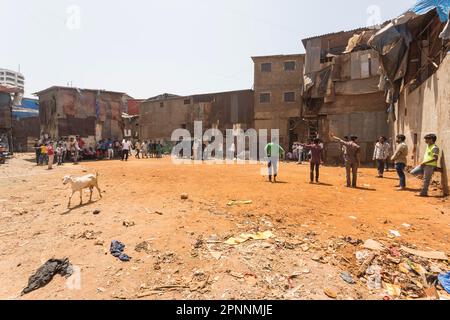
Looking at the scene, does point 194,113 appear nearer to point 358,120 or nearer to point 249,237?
point 358,120

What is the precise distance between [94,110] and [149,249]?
25424mm

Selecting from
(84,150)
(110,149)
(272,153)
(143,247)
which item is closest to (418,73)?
(272,153)

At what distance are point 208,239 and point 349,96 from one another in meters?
18.5

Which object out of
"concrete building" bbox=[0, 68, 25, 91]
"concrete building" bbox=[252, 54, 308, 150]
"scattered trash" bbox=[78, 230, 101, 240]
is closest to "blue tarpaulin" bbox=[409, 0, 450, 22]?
"scattered trash" bbox=[78, 230, 101, 240]

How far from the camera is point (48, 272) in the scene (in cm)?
409

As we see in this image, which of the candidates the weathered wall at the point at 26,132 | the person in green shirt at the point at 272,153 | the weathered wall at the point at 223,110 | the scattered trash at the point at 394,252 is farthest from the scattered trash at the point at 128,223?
the weathered wall at the point at 26,132

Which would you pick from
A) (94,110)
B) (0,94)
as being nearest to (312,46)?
(94,110)

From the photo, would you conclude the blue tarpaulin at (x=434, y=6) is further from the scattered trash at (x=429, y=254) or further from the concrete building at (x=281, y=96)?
the concrete building at (x=281, y=96)

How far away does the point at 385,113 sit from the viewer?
18.4m

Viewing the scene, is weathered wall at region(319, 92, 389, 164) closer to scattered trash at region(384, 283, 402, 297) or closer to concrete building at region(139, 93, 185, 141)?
concrete building at region(139, 93, 185, 141)

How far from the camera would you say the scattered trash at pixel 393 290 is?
3505mm

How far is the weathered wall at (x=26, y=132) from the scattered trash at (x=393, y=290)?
142 feet

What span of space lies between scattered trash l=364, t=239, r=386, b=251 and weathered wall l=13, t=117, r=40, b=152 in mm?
42794

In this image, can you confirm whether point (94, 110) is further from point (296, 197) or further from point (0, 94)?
point (296, 197)
